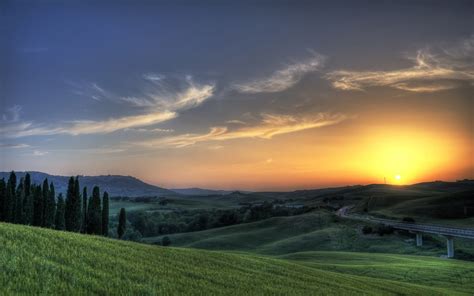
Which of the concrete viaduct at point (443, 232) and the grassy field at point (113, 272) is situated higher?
the grassy field at point (113, 272)

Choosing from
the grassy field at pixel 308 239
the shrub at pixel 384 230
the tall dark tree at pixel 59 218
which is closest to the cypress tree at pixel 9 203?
the tall dark tree at pixel 59 218

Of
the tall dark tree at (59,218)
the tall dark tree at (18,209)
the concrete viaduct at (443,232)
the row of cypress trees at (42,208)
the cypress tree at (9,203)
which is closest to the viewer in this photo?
the concrete viaduct at (443,232)

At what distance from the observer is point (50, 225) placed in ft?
375

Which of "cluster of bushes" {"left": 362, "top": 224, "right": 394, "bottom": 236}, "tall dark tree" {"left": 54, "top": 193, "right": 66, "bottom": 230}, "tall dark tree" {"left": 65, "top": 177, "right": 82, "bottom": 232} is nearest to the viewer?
"tall dark tree" {"left": 54, "top": 193, "right": 66, "bottom": 230}

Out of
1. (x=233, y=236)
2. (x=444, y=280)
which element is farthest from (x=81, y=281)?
(x=233, y=236)

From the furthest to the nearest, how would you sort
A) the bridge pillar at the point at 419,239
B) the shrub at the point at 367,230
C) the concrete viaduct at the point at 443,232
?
the shrub at the point at 367,230, the bridge pillar at the point at 419,239, the concrete viaduct at the point at 443,232

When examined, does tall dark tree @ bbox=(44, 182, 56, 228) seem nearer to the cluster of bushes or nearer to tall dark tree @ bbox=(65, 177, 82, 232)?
tall dark tree @ bbox=(65, 177, 82, 232)

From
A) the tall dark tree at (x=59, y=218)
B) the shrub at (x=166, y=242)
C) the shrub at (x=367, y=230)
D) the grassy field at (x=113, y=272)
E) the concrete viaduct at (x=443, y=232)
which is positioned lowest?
the shrub at (x=166, y=242)

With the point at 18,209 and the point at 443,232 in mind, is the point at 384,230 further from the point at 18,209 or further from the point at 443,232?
the point at 18,209

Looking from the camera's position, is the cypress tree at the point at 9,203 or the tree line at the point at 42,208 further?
the tree line at the point at 42,208

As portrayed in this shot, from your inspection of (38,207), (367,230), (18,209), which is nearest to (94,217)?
(38,207)

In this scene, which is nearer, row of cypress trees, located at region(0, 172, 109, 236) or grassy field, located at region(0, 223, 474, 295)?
grassy field, located at region(0, 223, 474, 295)

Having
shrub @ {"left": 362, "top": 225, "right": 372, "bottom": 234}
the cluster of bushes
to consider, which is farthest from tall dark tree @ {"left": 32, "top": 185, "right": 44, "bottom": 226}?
the cluster of bushes

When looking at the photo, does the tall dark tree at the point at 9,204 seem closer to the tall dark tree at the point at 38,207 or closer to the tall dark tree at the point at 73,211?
the tall dark tree at the point at 38,207
